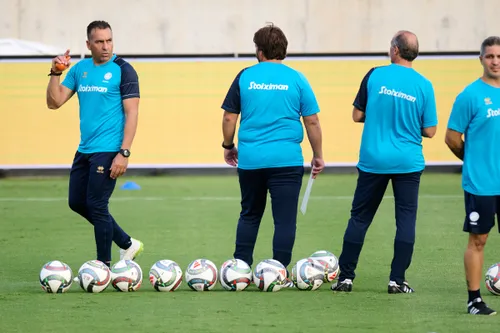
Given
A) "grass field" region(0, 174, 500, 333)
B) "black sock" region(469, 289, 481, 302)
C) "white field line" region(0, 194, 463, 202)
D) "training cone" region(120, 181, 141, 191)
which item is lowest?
"training cone" region(120, 181, 141, 191)

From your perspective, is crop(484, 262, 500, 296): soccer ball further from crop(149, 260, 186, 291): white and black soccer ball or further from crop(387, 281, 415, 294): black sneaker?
crop(149, 260, 186, 291): white and black soccer ball

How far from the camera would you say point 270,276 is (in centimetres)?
918

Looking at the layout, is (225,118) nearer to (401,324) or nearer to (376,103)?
(376,103)

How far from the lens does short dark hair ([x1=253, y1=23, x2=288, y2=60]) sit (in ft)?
30.2

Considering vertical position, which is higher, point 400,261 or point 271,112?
point 271,112

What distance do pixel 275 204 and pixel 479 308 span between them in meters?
2.13

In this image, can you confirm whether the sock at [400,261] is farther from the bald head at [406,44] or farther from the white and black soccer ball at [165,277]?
the white and black soccer ball at [165,277]

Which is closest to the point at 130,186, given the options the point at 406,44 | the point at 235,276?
the point at 235,276

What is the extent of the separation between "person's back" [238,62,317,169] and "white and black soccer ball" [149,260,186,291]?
42.9 inches

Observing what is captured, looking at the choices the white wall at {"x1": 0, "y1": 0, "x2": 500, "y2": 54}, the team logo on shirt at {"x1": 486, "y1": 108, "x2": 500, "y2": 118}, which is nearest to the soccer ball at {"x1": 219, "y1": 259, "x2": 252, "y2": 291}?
the team logo on shirt at {"x1": 486, "y1": 108, "x2": 500, "y2": 118}

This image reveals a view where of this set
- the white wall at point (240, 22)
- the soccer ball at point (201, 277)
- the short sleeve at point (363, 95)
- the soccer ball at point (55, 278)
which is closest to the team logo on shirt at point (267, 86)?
the short sleeve at point (363, 95)

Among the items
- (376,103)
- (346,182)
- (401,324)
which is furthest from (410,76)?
(346,182)

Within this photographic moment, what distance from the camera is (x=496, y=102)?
7930mm

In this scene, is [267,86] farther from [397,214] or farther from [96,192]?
[96,192]
